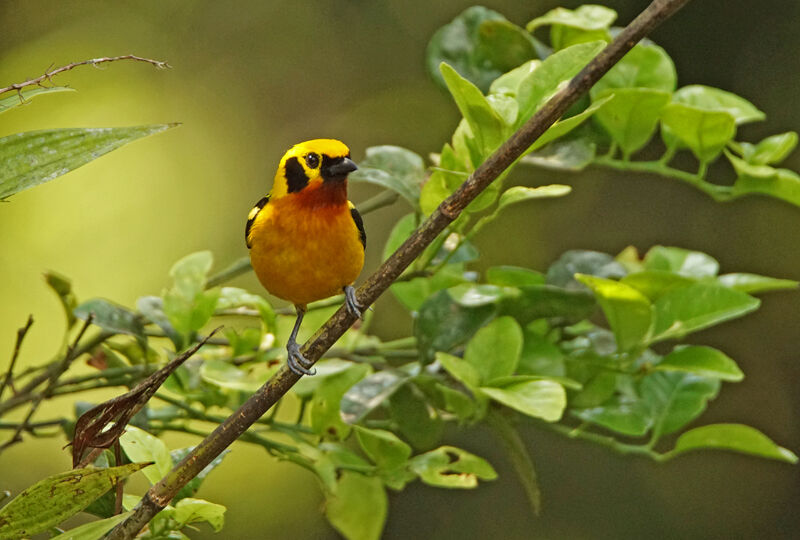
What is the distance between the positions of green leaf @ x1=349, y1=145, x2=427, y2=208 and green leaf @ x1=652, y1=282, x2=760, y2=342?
1.13ft

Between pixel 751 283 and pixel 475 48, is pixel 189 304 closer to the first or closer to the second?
pixel 475 48

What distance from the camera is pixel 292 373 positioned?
0.77 metres

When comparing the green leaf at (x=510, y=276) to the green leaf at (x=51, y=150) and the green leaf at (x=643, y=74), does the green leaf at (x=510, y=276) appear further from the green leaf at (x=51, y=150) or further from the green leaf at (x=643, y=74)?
the green leaf at (x=51, y=150)

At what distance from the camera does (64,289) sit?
1.32 metres

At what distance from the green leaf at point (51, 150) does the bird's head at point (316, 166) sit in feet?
1.62

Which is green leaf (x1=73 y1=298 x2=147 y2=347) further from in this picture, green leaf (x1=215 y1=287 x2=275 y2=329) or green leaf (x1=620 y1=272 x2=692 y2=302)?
green leaf (x1=620 y1=272 x2=692 y2=302)

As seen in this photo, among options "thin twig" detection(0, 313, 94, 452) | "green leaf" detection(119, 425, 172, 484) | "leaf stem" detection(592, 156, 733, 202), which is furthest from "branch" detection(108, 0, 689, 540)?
"leaf stem" detection(592, 156, 733, 202)

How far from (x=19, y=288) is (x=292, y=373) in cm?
225

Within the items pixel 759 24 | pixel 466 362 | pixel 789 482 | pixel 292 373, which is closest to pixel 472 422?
pixel 466 362

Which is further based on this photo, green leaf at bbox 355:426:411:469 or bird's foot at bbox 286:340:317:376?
green leaf at bbox 355:426:411:469

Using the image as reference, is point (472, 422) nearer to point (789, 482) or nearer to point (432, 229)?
point (432, 229)

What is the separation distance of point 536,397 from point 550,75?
0.34m

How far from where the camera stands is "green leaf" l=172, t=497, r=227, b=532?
854mm

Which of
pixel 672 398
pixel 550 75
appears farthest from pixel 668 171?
pixel 550 75
